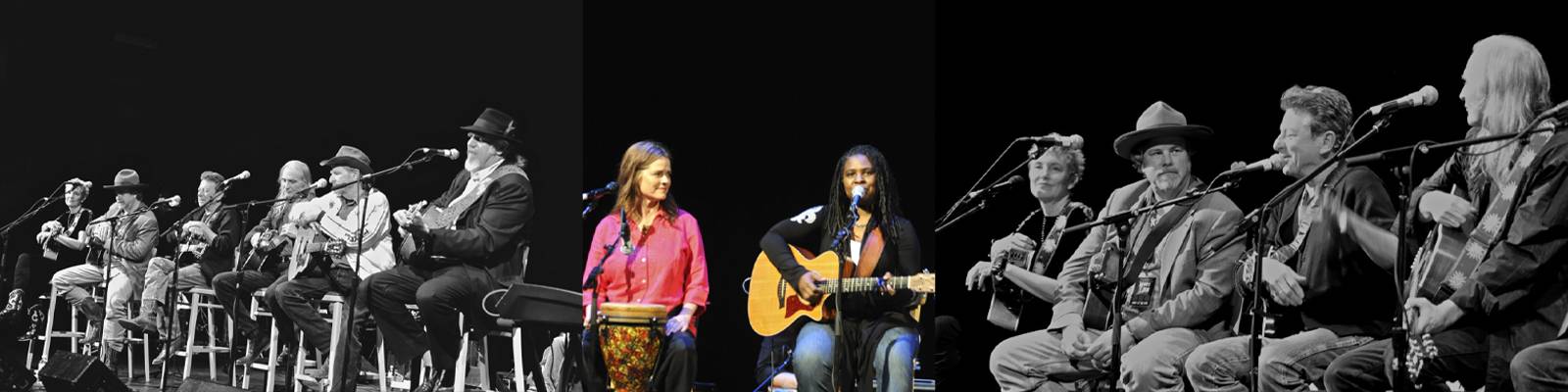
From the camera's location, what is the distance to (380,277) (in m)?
6.58

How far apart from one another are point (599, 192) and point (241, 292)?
1944mm

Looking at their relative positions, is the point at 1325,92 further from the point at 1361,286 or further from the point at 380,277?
the point at 380,277

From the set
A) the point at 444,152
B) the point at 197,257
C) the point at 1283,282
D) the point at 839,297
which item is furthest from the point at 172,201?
the point at 1283,282

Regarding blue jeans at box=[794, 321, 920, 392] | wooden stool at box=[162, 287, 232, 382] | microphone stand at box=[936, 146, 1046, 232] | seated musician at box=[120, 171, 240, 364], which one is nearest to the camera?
blue jeans at box=[794, 321, 920, 392]

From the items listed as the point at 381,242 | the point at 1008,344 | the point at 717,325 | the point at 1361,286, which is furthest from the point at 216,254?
the point at 1361,286

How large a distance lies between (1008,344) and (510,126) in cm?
254

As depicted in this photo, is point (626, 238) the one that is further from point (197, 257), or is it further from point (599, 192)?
point (197, 257)

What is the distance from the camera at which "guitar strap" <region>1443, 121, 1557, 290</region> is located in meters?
4.16

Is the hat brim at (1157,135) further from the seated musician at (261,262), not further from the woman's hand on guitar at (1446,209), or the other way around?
the seated musician at (261,262)

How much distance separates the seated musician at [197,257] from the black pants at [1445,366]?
525cm

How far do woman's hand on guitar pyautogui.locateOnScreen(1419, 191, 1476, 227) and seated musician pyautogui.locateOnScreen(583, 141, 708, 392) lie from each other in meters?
2.99

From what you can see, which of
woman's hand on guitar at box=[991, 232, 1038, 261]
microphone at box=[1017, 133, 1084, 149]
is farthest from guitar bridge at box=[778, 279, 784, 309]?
microphone at box=[1017, 133, 1084, 149]

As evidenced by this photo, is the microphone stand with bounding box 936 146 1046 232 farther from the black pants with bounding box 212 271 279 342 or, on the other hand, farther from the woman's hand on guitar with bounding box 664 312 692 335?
the black pants with bounding box 212 271 279 342

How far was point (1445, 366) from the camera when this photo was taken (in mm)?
4188
